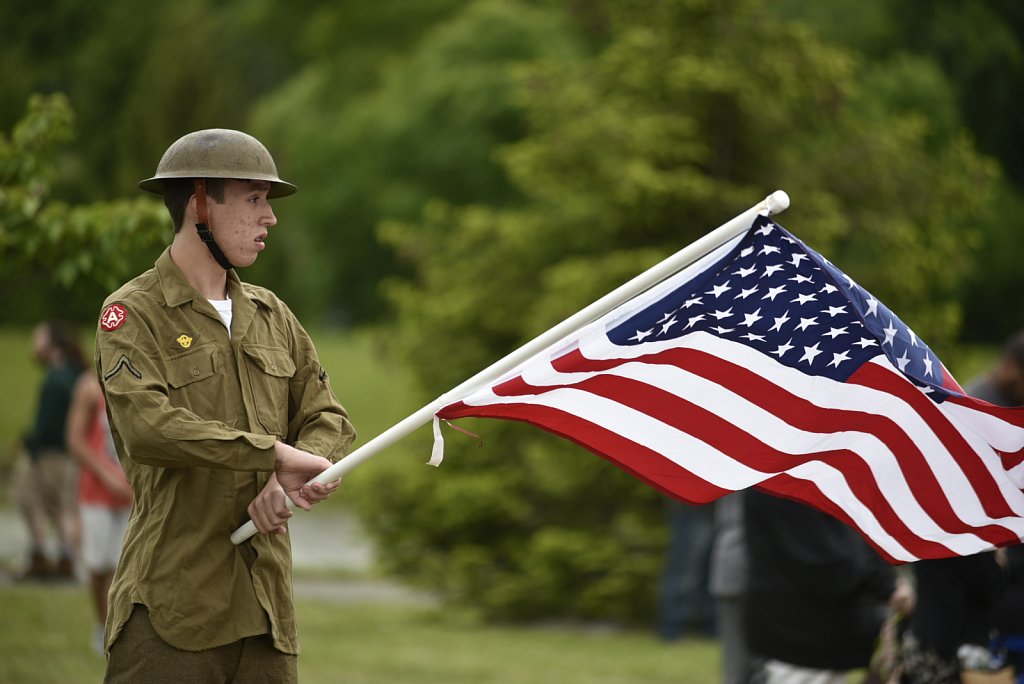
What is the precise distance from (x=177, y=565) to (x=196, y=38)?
3889 centimetres

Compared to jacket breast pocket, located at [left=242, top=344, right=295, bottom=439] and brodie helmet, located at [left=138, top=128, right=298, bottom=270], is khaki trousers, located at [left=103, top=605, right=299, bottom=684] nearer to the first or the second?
jacket breast pocket, located at [left=242, top=344, right=295, bottom=439]

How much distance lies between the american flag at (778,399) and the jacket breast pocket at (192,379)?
957mm

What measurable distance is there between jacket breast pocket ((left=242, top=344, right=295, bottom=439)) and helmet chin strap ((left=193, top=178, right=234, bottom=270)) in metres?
0.28

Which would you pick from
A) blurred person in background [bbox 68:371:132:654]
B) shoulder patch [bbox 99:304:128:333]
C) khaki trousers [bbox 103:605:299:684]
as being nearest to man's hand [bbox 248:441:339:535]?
khaki trousers [bbox 103:605:299:684]

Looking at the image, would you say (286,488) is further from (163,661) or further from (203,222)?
(203,222)

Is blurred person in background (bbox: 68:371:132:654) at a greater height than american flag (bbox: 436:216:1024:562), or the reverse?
american flag (bbox: 436:216:1024:562)

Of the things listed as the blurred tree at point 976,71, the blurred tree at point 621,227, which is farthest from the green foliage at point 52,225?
the blurred tree at point 976,71

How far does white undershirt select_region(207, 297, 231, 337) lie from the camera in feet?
12.7

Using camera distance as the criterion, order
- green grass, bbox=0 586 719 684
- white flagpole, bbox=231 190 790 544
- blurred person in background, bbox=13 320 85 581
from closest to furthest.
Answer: white flagpole, bbox=231 190 790 544
green grass, bbox=0 586 719 684
blurred person in background, bbox=13 320 85 581

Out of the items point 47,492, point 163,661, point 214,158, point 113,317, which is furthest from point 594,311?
point 47,492

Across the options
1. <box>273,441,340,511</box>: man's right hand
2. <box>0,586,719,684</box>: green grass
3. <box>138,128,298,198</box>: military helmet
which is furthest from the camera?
<box>0,586,719,684</box>: green grass

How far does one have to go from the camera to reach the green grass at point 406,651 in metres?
9.39

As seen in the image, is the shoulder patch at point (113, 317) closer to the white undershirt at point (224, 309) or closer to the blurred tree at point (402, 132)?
the white undershirt at point (224, 309)

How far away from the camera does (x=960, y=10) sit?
917 inches
